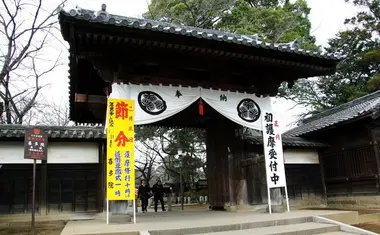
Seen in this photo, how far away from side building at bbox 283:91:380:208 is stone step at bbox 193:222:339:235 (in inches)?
205

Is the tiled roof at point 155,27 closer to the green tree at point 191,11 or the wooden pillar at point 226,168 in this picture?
the wooden pillar at point 226,168

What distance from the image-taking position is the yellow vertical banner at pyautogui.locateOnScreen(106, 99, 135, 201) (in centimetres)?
739

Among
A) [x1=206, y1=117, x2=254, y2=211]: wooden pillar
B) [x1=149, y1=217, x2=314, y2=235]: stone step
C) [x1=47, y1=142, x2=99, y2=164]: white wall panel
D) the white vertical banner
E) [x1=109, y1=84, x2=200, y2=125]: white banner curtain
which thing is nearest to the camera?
[x1=149, y1=217, x2=314, y2=235]: stone step

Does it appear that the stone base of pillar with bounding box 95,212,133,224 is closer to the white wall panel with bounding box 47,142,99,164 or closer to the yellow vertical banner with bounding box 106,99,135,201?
the yellow vertical banner with bounding box 106,99,135,201

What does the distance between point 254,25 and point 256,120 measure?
11.7 m

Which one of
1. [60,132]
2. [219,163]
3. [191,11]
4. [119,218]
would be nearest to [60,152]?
[60,132]

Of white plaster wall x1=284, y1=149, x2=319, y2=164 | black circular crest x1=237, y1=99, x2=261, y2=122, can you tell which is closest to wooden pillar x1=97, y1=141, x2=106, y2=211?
black circular crest x1=237, y1=99, x2=261, y2=122

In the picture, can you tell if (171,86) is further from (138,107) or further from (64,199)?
(64,199)

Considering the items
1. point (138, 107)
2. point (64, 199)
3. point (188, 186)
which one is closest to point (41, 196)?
point (64, 199)

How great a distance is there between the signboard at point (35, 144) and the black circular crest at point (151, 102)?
7.78 feet

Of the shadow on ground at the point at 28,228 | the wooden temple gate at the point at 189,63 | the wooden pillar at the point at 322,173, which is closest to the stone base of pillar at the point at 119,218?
the shadow on ground at the point at 28,228

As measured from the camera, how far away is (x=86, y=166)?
10219mm

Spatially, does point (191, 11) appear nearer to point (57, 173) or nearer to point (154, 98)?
point (154, 98)

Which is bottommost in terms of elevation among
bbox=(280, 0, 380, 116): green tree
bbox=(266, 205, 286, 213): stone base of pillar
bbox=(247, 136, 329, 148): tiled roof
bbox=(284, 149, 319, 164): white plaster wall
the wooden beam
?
bbox=(266, 205, 286, 213): stone base of pillar
